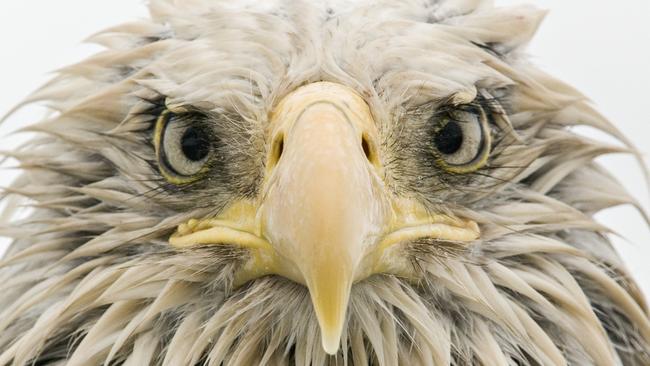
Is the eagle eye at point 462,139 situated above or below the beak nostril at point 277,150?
below

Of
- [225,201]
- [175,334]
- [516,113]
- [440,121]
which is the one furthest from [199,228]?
[516,113]

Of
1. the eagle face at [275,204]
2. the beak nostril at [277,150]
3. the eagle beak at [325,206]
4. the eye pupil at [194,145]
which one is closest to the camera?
the eagle beak at [325,206]

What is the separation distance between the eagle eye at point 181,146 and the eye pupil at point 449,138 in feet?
2.01

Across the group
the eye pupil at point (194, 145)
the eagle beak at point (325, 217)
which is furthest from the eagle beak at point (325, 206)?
the eye pupil at point (194, 145)

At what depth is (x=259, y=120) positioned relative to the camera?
111 inches

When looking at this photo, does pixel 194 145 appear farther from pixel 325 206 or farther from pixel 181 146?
pixel 325 206

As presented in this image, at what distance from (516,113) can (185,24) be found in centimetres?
99

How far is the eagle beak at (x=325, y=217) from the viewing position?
7.91 feet

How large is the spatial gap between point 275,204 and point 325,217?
18cm

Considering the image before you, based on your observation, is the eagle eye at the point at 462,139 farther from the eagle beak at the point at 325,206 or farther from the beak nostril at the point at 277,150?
the beak nostril at the point at 277,150

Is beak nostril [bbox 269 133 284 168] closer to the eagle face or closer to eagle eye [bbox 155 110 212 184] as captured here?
the eagle face

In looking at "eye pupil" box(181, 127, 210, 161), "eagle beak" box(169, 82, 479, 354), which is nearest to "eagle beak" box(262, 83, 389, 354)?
"eagle beak" box(169, 82, 479, 354)

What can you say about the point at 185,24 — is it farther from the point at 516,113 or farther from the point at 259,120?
the point at 516,113

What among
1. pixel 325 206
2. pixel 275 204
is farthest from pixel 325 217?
pixel 275 204
